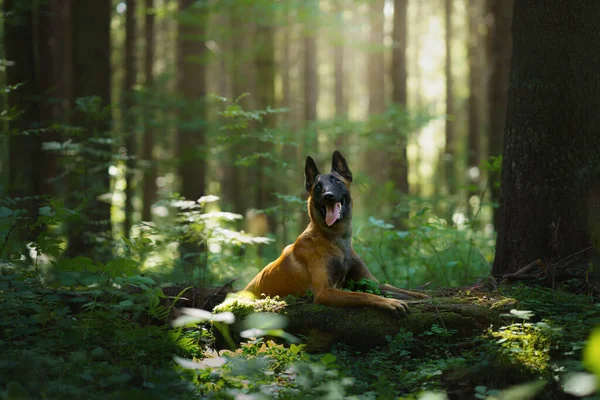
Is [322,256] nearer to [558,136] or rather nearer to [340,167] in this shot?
[340,167]

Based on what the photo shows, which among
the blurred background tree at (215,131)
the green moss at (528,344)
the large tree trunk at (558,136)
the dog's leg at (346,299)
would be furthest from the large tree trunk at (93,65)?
the green moss at (528,344)

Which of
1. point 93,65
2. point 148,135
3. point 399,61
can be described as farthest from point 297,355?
point 148,135

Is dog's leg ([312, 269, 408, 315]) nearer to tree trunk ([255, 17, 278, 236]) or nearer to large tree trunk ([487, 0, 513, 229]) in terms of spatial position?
large tree trunk ([487, 0, 513, 229])

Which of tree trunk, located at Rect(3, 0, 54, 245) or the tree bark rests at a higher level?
the tree bark

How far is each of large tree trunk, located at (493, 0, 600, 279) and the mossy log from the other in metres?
0.99

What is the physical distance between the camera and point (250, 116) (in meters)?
7.73

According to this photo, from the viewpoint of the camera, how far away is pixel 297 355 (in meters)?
4.74

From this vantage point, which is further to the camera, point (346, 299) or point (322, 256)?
point (322, 256)

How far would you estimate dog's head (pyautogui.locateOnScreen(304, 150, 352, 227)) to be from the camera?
5973 millimetres

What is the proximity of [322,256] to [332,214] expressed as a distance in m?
0.46

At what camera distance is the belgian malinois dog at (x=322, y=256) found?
584 cm

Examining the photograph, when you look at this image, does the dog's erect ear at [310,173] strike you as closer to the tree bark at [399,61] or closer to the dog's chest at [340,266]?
the dog's chest at [340,266]

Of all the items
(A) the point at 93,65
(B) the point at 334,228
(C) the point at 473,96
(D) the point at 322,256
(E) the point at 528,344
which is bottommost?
(E) the point at 528,344

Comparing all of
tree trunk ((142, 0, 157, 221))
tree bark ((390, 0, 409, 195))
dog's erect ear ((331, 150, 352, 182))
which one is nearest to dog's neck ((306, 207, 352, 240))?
dog's erect ear ((331, 150, 352, 182))
